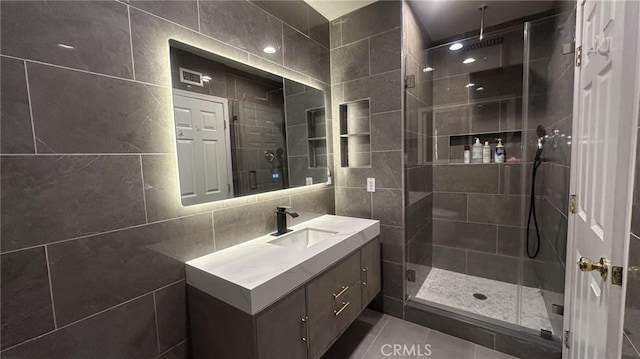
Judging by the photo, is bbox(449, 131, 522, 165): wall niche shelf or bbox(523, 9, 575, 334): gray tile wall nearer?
bbox(523, 9, 575, 334): gray tile wall

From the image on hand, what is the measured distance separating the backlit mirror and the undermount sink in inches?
14.2

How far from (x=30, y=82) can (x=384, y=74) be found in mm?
2029

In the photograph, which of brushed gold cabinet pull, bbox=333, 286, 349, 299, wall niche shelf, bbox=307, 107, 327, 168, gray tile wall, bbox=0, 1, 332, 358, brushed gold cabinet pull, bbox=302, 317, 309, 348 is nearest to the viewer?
gray tile wall, bbox=0, 1, 332, 358

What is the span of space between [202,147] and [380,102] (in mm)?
1454

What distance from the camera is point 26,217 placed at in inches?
33.8

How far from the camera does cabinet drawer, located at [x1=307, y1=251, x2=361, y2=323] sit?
4.34ft

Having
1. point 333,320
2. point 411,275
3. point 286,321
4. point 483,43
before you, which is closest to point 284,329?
point 286,321

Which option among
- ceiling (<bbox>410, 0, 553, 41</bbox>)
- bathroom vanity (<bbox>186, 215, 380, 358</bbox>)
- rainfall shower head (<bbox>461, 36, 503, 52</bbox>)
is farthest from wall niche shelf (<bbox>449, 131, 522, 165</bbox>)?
bathroom vanity (<bbox>186, 215, 380, 358</bbox>)

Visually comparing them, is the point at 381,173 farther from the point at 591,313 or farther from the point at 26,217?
the point at 26,217

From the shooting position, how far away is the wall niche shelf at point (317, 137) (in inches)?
85.4

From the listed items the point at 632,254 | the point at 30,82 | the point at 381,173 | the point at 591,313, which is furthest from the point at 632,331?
the point at 30,82

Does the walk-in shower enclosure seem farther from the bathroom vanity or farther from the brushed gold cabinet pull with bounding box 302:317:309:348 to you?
the brushed gold cabinet pull with bounding box 302:317:309:348

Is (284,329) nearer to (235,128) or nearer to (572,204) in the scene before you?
(235,128)

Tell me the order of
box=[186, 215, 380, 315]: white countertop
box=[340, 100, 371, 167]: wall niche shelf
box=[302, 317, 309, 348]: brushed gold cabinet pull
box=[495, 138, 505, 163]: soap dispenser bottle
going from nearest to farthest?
box=[186, 215, 380, 315]: white countertop → box=[302, 317, 309, 348]: brushed gold cabinet pull → box=[340, 100, 371, 167]: wall niche shelf → box=[495, 138, 505, 163]: soap dispenser bottle
